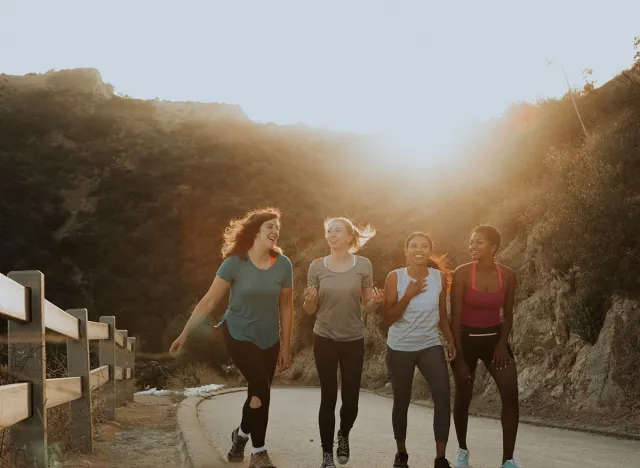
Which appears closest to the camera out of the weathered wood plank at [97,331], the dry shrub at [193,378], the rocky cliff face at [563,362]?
the weathered wood plank at [97,331]

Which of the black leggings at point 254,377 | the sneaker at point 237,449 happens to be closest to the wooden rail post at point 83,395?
the sneaker at point 237,449

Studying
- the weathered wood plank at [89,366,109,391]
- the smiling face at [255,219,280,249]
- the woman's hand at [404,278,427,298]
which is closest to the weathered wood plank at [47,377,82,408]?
the weathered wood plank at [89,366,109,391]

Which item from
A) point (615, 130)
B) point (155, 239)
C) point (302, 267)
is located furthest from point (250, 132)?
point (615, 130)

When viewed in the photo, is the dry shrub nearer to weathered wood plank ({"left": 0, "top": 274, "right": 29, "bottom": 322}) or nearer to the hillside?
the hillside

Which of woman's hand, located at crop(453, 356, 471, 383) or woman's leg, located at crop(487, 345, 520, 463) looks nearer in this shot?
woman's leg, located at crop(487, 345, 520, 463)

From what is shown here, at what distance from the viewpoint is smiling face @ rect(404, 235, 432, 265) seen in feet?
22.2

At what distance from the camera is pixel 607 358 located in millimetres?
13008

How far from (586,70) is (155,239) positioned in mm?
35307

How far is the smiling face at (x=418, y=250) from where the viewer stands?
22.2ft

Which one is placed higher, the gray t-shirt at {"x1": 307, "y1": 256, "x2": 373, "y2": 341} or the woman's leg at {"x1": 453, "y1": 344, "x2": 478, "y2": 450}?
the gray t-shirt at {"x1": 307, "y1": 256, "x2": 373, "y2": 341}

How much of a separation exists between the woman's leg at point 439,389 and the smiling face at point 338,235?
1164mm

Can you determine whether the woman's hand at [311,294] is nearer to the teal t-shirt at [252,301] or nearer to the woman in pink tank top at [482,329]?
the teal t-shirt at [252,301]

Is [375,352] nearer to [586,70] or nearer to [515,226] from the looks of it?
[515,226]

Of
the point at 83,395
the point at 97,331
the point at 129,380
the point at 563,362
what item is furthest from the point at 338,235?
the point at 563,362
